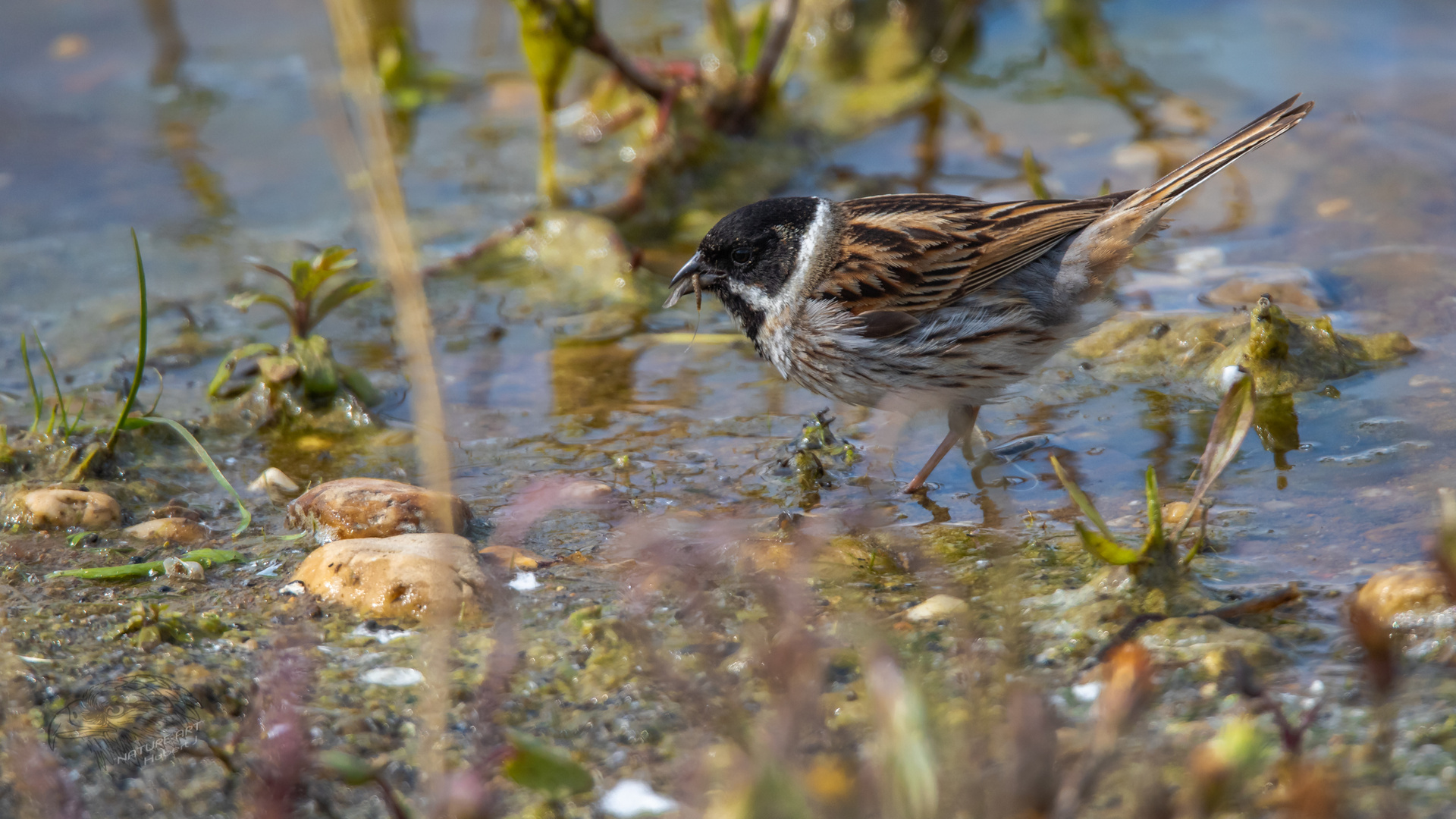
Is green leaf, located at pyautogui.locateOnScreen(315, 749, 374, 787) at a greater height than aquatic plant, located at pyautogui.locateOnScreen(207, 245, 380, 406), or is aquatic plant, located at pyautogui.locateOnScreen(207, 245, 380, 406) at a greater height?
aquatic plant, located at pyautogui.locateOnScreen(207, 245, 380, 406)

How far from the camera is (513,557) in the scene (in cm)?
400

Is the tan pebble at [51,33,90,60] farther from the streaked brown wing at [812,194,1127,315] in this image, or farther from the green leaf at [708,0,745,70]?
the streaked brown wing at [812,194,1127,315]

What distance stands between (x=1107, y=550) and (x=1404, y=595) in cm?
76

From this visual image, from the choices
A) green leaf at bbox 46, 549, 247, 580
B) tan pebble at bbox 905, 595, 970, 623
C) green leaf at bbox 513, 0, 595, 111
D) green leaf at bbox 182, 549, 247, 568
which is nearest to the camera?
tan pebble at bbox 905, 595, 970, 623

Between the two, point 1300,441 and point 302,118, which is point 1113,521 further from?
point 302,118

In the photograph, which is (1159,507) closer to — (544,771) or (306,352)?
(544,771)

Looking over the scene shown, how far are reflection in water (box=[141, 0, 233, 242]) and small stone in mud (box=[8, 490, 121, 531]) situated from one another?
10.0 feet

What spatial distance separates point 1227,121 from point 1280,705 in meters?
5.31

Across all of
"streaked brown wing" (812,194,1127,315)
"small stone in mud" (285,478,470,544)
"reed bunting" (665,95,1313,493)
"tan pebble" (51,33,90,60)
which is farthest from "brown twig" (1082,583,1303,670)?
"tan pebble" (51,33,90,60)

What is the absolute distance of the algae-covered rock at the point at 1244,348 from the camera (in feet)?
15.9

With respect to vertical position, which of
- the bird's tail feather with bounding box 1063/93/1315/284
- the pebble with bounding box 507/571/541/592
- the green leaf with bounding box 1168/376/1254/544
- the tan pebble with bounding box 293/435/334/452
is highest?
the bird's tail feather with bounding box 1063/93/1315/284

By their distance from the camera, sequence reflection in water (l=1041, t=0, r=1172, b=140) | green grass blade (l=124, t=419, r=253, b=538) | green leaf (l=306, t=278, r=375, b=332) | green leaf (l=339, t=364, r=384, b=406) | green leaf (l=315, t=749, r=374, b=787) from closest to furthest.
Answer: green leaf (l=315, t=749, r=374, b=787) → green grass blade (l=124, t=419, r=253, b=538) → green leaf (l=306, t=278, r=375, b=332) → green leaf (l=339, t=364, r=384, b=406) → reflection in water (l=1041, t=0, r=1172, b=140)

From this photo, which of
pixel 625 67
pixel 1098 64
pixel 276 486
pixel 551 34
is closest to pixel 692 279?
pixel 276 486

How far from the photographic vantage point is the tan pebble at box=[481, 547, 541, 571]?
3.96m
